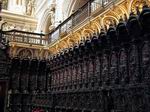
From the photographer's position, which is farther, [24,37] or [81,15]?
[24,37]

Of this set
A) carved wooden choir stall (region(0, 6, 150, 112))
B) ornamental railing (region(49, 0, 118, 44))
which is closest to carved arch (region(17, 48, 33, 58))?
ornamental railing (region(49, 0, 118, 44))

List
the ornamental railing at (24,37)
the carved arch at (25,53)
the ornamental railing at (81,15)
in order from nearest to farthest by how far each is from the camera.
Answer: the ornamental railing at (81,15)
the carved arch at (25,53)
the ornamental railing at (24,37)

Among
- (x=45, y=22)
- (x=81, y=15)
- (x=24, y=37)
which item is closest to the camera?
(x=81, y=15)

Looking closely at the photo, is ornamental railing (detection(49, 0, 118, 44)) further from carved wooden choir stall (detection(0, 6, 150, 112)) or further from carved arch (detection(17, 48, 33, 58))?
carved wooden choir stall (detection(0, 6, 150, 112))

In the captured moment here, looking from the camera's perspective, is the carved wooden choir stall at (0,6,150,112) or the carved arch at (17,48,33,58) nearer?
the carved wooden choir stall at (0,6,150,112)

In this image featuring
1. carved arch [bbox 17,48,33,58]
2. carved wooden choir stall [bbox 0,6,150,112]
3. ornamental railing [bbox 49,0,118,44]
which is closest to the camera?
carved wooden choir stall [bbox 0,6,150,112]

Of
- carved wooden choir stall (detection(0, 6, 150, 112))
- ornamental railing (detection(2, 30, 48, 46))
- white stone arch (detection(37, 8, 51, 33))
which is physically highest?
white stone arch (detection(37, 8, 51, 33))

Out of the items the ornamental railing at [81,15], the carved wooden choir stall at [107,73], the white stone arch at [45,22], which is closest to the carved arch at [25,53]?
the ornamental railing at [81,15]

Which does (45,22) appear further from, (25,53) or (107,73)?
(107,73)

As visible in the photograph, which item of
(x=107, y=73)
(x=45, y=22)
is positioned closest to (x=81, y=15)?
(x=107, y=73)

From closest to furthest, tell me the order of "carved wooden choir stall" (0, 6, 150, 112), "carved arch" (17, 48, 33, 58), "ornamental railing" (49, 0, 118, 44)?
"carved wooden choir stall" (0, 6, 150, 112), "ornamental railing" (49, 0, 118, 44), "carved arch" (17, 48, 33, 58)

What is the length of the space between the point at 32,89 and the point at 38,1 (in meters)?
11.1

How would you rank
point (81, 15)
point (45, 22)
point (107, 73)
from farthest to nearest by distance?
1. point (45, 22)
2. point (81, 15)
3. point (107, 73)

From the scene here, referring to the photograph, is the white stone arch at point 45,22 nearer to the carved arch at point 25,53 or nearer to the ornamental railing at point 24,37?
the ornamental railing at point 24,37
